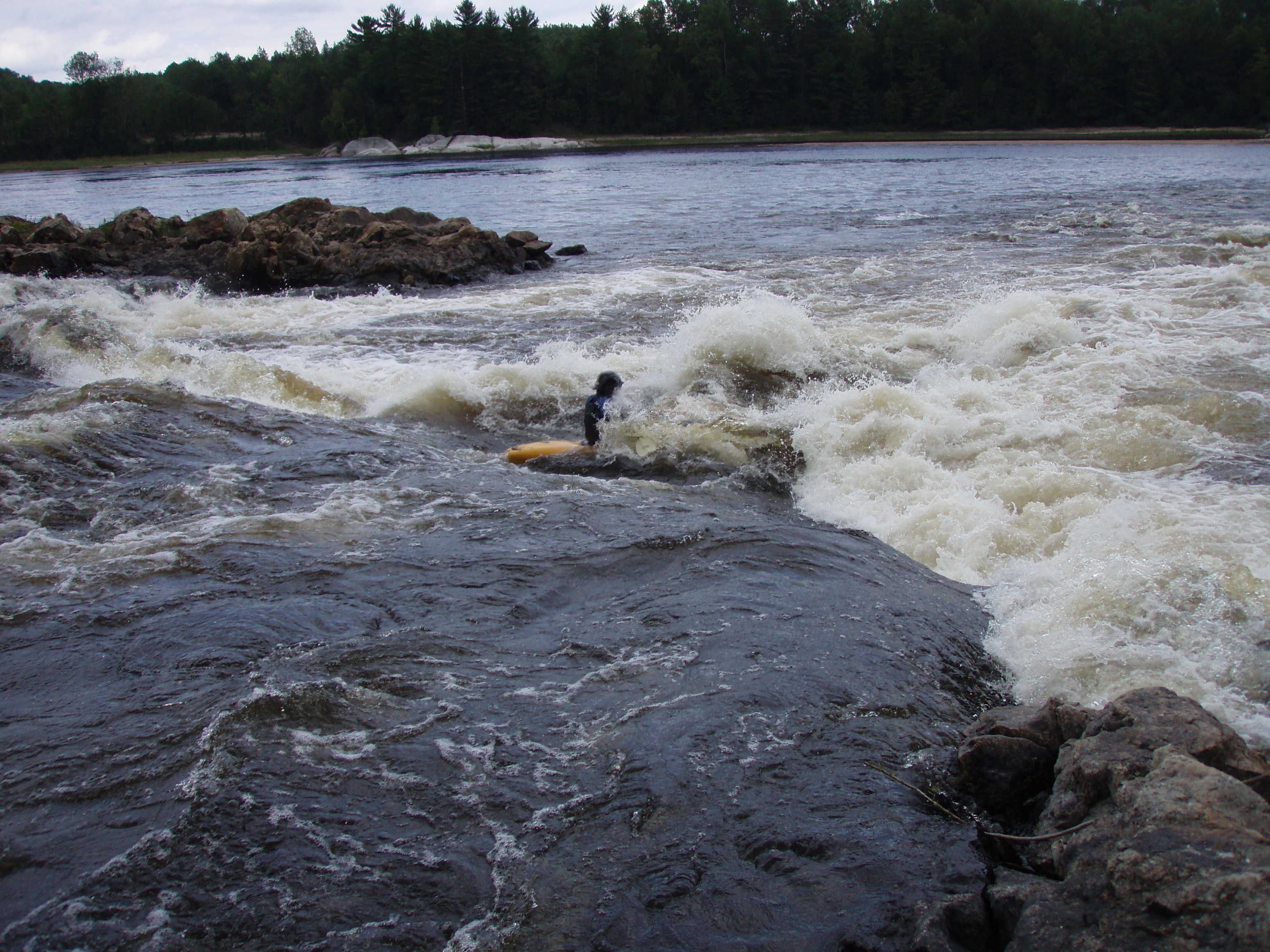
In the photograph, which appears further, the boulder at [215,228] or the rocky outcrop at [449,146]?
the rocky outcrop at [449,146]

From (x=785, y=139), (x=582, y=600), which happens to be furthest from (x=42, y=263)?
(x=785, y=139)

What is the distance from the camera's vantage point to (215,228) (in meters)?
20.4

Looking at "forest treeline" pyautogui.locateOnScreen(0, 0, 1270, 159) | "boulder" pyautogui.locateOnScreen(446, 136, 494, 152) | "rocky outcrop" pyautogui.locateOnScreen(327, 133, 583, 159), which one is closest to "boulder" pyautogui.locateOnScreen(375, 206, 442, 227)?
Result: "rocky outcrop" pyautogui.locateOnScreen(327, 133, 583, 159)

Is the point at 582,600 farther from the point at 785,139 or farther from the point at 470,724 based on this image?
the point at 785,139

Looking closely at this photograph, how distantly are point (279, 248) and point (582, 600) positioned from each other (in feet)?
51.8

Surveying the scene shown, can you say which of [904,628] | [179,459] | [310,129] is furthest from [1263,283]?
[310,129]

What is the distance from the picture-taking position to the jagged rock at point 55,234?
1973cm

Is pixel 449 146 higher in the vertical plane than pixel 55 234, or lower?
higher

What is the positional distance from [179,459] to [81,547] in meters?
1.77

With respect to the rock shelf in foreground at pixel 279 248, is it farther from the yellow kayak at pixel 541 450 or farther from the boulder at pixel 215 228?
the yellow kayak at pixel 541 450

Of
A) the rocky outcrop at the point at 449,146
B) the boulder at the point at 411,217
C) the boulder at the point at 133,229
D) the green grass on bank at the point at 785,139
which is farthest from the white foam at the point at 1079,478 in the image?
the rocky outcrop at the point at 449,146

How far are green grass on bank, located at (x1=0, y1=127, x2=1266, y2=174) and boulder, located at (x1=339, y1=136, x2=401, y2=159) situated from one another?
510 centimetres

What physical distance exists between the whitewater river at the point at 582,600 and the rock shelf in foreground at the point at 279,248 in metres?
5.30

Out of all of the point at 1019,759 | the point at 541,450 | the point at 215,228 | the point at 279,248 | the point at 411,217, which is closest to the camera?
the point at 1019,759
